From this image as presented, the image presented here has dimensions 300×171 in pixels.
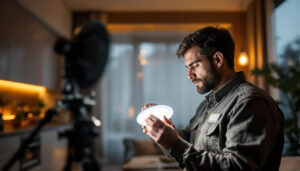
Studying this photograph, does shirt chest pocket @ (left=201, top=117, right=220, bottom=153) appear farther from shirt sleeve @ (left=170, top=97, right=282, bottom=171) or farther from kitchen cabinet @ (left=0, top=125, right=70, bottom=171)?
kitchen cabinet @ (left=0, top=125, right=70, bottom=171)

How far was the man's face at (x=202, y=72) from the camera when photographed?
106cm

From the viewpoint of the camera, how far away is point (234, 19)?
4910 millimetres

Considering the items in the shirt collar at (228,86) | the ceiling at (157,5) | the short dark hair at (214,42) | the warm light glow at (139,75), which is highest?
the ceiling at (157,5)

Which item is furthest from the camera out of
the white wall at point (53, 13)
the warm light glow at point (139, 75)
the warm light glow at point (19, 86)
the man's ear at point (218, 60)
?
the warm light glow at point (139, 75)

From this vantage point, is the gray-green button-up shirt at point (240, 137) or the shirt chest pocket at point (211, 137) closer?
the gray-green button-up shirt at point (240, 137)

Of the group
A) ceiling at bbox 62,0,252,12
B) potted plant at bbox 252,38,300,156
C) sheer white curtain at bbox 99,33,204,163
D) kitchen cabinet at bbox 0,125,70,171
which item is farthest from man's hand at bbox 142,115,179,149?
sheer white curtain at bbox 99,33,204,163

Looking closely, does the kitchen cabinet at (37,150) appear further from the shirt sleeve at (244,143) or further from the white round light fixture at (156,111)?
the shirt sleeve at (244,143)

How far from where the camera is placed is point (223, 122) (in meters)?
0.91

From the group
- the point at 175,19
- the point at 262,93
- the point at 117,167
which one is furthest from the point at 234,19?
the point at 262,93

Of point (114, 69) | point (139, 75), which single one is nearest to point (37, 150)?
point (114, 69)

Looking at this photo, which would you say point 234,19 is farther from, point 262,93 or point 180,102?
point 262,93

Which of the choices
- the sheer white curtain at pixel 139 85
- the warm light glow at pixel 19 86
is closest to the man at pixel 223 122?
the warm light glow at pixel 19 86

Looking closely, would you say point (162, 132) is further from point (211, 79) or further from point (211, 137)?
point (211, 79)

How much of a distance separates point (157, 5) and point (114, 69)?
1553 mm
